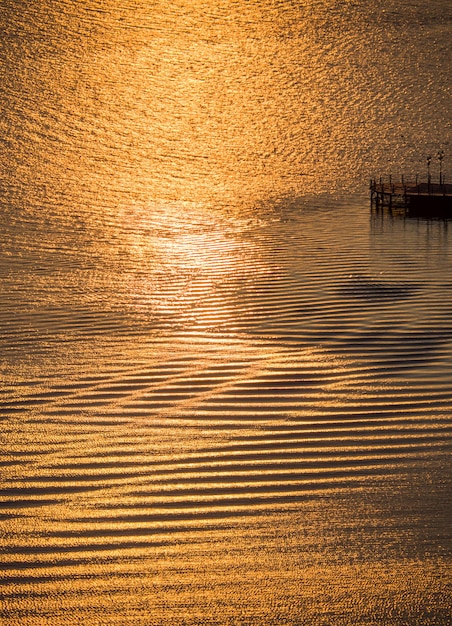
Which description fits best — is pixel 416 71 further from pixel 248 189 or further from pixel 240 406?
pixel 240 406

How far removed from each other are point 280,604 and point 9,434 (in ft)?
13.3

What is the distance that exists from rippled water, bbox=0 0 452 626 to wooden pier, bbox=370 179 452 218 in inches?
32.5

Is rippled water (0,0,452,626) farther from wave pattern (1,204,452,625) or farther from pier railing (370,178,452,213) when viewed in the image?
pier railing (370,178,452,213)

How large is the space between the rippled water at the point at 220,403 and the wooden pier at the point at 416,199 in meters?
0.82

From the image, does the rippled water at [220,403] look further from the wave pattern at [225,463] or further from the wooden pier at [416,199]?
the wooden pier at [416,199]

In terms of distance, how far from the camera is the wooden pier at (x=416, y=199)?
32.4 metres

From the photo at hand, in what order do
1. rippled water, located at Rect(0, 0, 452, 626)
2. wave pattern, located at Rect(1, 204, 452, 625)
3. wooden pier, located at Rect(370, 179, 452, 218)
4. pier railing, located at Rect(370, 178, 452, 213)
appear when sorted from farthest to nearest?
pier railing, located at Rect(370, 178, 452, 213)
wooden pier, located at Rect(370, 179, 452, 218)
rippled water, located at Rect(0, 0, 452, 626)
wave pattern, located at Rect(1, 204, 452, 625)

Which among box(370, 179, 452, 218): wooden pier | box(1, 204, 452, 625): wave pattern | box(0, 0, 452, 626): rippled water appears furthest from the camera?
box(370, 179, 452, 218): wooden pier

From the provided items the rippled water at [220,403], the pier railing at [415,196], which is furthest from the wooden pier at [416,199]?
the rippled water at [220,403]

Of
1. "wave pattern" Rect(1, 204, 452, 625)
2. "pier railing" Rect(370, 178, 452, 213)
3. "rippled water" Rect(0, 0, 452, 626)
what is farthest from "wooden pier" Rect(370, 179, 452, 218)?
"wave pattern" Rect(1, 204, 452, 625)

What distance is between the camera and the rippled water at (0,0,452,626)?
23.9 ft

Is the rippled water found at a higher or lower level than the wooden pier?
lower

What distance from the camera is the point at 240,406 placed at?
11180 mm

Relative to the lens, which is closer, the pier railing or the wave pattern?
the wave pattern
